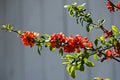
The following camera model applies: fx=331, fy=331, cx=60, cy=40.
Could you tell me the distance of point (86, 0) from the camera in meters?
2.54

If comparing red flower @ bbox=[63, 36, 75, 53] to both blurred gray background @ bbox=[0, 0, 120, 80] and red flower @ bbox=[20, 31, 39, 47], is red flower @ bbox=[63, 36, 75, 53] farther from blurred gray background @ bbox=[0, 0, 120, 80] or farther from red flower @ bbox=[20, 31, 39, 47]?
blurred gray background @ bbox=[0, 0, 120, 80]

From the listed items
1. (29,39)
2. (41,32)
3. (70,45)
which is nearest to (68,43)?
(70,45)

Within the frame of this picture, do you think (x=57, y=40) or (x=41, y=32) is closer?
(x=57, y=40)

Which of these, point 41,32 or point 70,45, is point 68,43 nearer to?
point 70,45

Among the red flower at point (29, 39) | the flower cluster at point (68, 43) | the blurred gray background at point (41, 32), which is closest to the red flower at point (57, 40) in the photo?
the flower cluster at point (68, 43)

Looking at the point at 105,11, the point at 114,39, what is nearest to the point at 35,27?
the point at 105,11

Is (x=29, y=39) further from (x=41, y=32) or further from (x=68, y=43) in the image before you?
(x=41, y=32)

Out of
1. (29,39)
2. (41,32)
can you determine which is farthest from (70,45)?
(41,32)

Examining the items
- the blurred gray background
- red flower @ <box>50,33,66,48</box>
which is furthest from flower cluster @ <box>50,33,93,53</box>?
the blurred gray background

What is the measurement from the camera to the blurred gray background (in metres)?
2.41

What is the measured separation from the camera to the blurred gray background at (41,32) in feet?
7.92

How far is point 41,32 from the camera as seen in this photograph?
9.57ft

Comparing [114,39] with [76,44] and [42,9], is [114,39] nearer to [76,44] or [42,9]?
[76,44]

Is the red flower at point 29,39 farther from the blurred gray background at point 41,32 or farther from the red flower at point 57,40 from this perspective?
the blurred gray background at point 41,32
